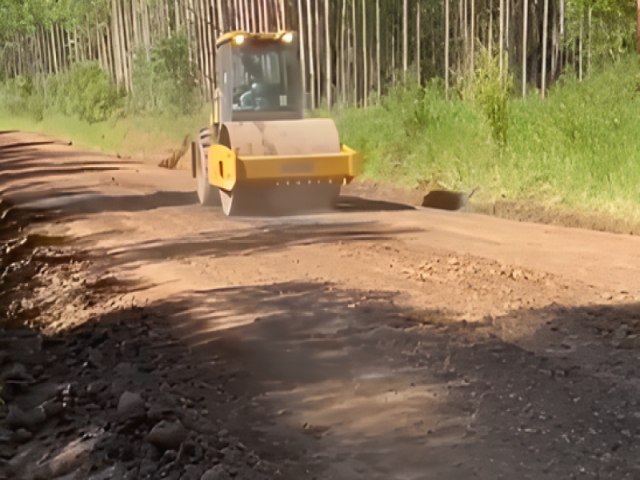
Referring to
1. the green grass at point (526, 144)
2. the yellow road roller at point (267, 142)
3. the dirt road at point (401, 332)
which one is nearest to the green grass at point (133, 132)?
the green grass at point (526, 144)

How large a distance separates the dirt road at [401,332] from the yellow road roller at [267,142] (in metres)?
0.65

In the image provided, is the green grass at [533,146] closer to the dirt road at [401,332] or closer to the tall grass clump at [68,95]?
the dirt road at [401,332]

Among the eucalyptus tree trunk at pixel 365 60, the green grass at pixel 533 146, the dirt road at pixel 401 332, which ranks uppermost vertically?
the eucalyptus tree trunk at pixel 365 60

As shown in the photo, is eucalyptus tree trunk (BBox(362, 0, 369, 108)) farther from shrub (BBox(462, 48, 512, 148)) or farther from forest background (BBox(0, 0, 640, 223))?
shrub (BBox(462, 48, 512, 148))

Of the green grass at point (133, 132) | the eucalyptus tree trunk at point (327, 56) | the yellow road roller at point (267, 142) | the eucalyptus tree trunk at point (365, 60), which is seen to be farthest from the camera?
the green grass at point (133, 132)

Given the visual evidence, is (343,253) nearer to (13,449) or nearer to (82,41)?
(13,449)

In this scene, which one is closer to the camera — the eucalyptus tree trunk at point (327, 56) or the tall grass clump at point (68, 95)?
the eucalyptus tree trunk at point (327, 56)

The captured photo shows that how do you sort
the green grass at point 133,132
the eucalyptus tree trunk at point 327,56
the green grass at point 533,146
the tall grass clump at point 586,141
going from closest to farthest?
the tall grass clump at point 586,141 < the green grass at point 533,146 < the eucalyptus tree trunk at point 327,56 < the green grass at point 133,132

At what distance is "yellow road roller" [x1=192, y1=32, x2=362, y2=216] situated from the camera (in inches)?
492

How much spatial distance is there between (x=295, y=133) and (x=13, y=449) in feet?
25.7

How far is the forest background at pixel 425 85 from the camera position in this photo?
1282 centimetres

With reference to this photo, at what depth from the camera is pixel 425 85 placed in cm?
2056

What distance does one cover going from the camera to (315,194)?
13.5 m

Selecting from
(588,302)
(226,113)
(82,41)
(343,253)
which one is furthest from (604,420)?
(82,41)
